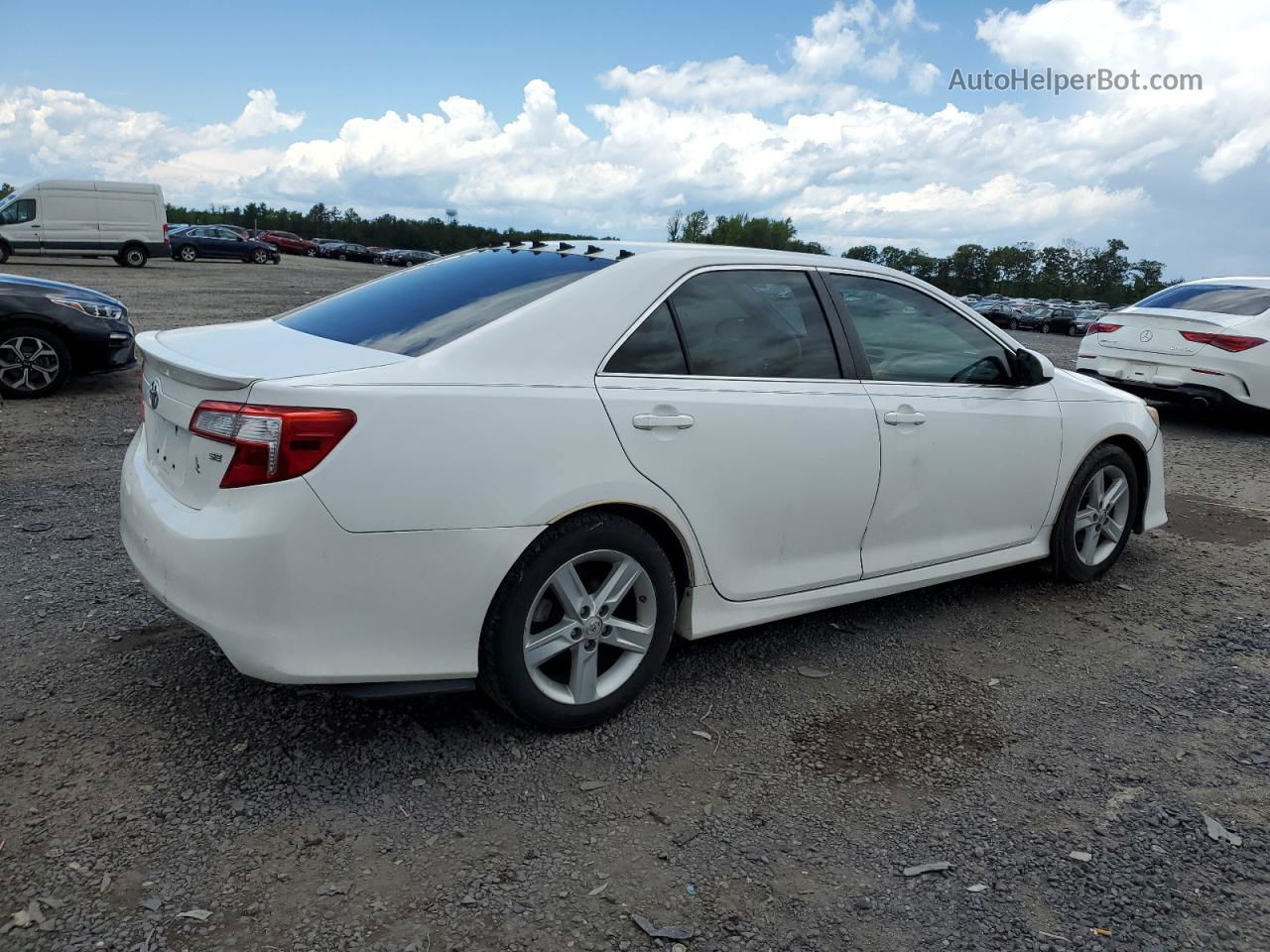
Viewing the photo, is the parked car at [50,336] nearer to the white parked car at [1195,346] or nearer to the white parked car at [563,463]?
the white parked car at [563,463]

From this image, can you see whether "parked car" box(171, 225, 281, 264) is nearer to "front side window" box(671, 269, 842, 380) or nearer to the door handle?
"front side window" box(671, 269, 842, 380)

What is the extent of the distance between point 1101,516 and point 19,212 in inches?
1291

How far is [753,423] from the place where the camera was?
3463mm

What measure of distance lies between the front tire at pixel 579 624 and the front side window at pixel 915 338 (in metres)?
1.34

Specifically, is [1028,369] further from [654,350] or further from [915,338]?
[654,350]

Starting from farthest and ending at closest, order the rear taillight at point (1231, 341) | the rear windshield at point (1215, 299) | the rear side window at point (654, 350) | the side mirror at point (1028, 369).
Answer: the rear windshield at point (1215, 299) → the rear taillight at point (1231, 341) → the side mirror at point (1028, 369) → the rear side window at point (654, 350)

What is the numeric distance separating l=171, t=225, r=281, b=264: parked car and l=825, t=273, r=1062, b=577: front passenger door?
4181 centimetres

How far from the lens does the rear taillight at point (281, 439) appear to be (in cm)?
268

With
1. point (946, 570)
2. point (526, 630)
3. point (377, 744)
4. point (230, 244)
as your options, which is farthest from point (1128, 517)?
point (230, 244)

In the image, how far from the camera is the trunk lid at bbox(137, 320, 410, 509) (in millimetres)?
2826

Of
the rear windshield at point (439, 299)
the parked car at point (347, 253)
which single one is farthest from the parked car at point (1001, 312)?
the rear windshield at point (439, 299)

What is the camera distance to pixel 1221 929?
2480mm

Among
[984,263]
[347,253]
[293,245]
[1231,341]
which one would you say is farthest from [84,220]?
[984,263]

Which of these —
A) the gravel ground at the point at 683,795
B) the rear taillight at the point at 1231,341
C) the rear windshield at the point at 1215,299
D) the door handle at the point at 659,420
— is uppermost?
the rear windshield at the point at 1215,299
